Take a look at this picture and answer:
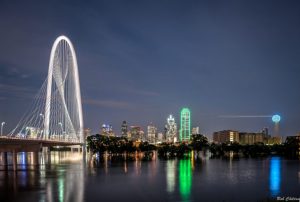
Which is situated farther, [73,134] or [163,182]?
[73,134]

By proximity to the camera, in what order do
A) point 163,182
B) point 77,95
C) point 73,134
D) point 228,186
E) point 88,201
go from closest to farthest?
1. point 88,201
2. point 228,186
3. point 163,182
4. point 77,95
5. point 73,134

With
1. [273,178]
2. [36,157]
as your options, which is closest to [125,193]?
[273,178]

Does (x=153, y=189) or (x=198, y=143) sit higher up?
(x=153, y=189)

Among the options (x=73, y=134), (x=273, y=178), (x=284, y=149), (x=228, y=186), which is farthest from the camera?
(x=284, y=149)

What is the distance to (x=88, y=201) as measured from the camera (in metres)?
36.3

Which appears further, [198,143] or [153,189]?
[198,143]

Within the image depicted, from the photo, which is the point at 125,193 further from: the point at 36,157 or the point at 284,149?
the point at 284,149

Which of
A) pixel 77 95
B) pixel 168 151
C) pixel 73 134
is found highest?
pixel 77 95

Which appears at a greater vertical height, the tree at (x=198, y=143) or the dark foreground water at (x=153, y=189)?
the dark foreground water at (x=153, y=189)

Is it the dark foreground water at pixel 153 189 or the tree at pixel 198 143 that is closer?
the dark foreground water at pixel 153 189

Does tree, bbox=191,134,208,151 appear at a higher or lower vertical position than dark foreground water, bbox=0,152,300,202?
lower

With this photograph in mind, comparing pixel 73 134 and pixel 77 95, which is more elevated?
pixel 77 95

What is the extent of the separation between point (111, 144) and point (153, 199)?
5386 inches

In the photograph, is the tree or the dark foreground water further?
the tree
